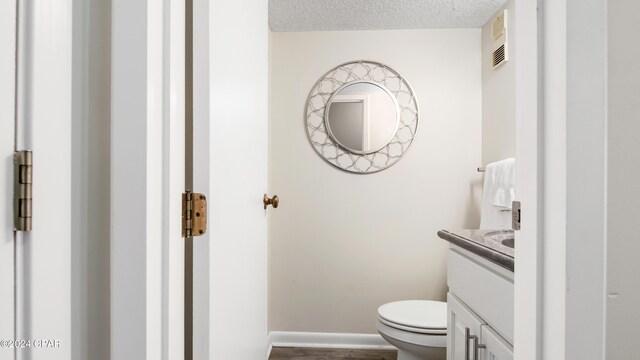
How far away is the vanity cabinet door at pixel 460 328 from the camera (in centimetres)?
110

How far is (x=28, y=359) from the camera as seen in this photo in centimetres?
38

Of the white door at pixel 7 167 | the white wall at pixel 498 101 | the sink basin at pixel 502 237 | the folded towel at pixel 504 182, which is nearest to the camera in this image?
the white door at pixel 7 167

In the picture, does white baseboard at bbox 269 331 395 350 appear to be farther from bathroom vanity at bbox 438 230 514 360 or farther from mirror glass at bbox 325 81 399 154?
mirror glass at bbox 325 81 399 154

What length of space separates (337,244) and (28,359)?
1988mm

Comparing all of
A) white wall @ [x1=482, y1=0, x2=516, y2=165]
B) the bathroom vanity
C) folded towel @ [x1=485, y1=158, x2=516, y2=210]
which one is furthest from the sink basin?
white wall @ [x1=482, y1=0, x2=516, y2=165]

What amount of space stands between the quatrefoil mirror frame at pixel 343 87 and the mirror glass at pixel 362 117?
0.02 metres

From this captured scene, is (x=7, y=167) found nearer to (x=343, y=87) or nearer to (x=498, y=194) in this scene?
(x=498, y=194)

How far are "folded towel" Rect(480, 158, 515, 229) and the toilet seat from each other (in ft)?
1.73

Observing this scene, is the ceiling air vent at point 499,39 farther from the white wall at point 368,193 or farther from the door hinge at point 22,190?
the door hinge at point 22,190

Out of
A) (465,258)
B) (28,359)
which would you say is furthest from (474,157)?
(28,359)

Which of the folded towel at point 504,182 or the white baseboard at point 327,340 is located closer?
the folded towel at point 504,182

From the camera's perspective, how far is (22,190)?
379mm

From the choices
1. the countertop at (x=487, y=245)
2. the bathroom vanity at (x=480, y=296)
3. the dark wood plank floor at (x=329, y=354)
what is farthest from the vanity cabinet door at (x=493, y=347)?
the dark wood plank floor at (x=329, y=354)

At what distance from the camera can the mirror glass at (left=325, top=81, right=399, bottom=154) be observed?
2.27 metres
